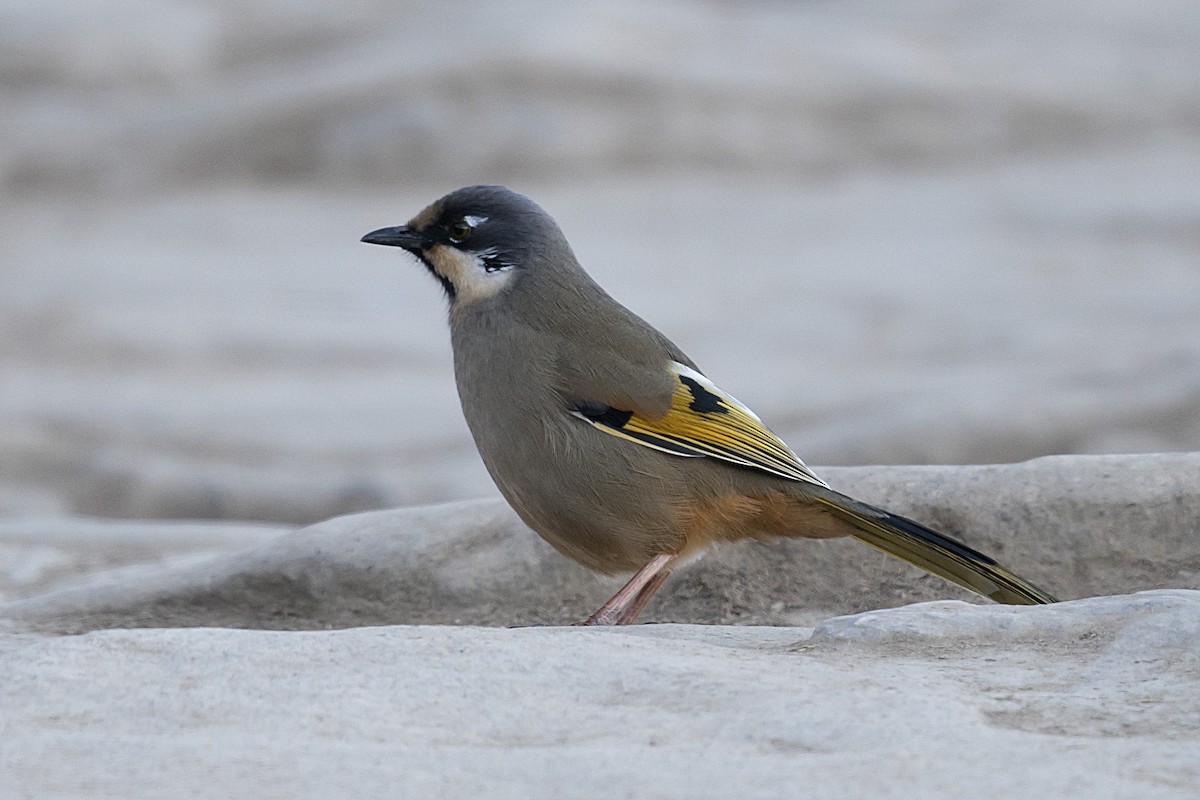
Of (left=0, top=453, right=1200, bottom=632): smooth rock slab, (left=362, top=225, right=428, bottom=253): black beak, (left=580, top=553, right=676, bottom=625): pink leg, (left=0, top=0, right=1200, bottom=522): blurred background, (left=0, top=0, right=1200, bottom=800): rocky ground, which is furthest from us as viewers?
(left=0, top=0, right=1200, bottom=522): blurred background

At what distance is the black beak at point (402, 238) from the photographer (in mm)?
4844

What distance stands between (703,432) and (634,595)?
0.48 m

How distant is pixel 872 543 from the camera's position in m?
4.45

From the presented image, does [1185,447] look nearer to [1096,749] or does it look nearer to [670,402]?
[670,402]

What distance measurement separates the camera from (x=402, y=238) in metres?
4.87

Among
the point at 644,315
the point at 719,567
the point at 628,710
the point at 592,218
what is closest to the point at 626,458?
the point at 719,567


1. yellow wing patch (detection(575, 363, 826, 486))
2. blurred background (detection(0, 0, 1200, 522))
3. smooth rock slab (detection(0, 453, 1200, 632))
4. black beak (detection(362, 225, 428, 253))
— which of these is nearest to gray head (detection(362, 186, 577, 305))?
black beak (detection(362, 225, 428, 253))

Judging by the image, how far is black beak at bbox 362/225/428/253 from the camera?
484 cm

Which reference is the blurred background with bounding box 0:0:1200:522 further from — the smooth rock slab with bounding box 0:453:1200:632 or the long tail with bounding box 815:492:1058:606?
the long tail with bounding box 815:492:1058:606

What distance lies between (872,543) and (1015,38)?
35.9ft

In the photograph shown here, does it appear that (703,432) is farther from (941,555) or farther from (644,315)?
(644,315)

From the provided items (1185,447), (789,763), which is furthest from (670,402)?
(1185,447)

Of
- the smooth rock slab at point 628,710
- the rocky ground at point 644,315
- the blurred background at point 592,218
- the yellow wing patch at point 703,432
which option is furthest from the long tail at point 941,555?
the blurred background at point 592,218

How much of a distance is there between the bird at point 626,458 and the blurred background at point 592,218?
3.84 meters
